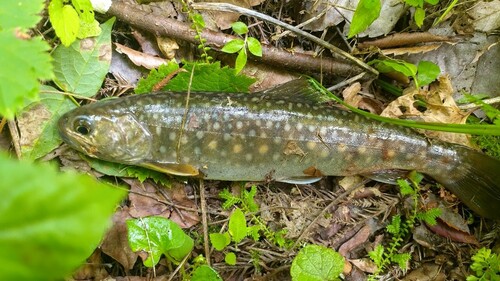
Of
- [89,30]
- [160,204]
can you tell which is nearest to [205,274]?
[160,204]

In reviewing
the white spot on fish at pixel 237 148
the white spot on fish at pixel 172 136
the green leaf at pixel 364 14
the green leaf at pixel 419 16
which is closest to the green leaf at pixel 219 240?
the white spot on fish at pixel 237 148

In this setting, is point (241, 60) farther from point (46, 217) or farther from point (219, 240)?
point (46, 217)

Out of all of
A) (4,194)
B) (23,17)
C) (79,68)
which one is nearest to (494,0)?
(79,68)

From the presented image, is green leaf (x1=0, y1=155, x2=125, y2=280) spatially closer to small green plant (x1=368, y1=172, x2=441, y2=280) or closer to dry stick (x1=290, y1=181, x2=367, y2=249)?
dry stick (x1=290, y1=181, x2=367, y2=249)

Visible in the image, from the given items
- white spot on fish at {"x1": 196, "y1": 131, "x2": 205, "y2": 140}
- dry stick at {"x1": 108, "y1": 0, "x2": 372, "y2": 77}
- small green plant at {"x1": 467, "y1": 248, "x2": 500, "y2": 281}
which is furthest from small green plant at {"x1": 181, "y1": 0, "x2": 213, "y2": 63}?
small green plant at {"x1": 467, "y1": 248, "x2": 500, "y2": 281}

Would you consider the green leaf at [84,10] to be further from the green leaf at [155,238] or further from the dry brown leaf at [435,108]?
the dry brown leaf at [435,108]

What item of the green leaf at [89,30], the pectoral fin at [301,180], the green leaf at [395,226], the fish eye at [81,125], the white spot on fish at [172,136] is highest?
the green leaf at [89,30]
